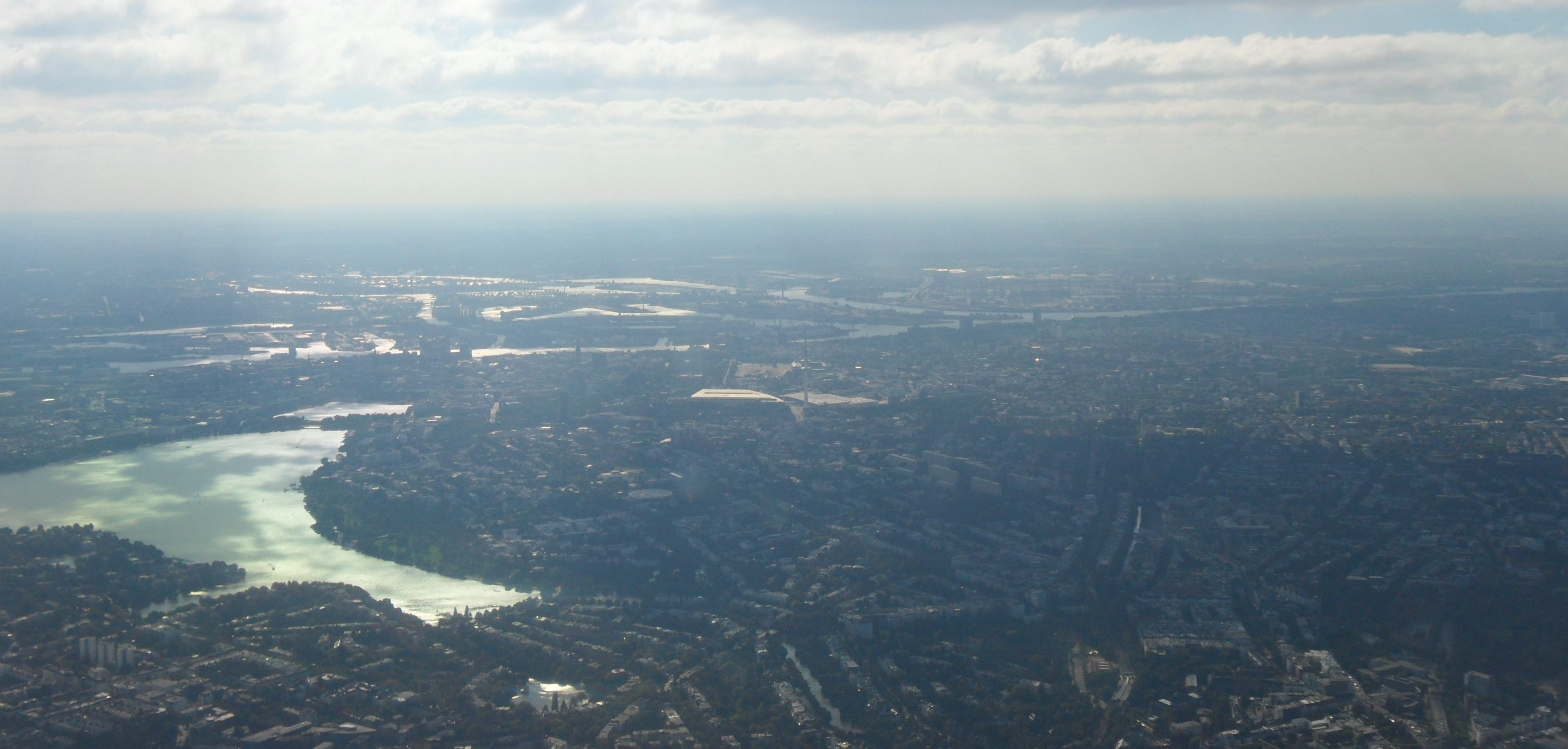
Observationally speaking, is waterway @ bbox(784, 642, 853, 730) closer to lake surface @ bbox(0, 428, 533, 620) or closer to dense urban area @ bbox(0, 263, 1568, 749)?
dense urban area @ bbox(0, 263, 1568, 749)

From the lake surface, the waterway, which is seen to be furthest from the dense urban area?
the lake surface

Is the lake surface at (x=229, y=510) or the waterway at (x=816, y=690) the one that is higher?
the lake surface at (x=229, y=510)

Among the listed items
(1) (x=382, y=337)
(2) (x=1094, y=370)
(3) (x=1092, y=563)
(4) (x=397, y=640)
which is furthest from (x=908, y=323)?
(4) (x=397, y=640)

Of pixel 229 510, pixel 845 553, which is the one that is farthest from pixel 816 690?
pixel 229 510

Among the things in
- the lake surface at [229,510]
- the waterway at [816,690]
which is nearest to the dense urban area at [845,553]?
the waterway at [816,690]

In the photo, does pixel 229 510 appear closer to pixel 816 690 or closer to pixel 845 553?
pixel 845 553

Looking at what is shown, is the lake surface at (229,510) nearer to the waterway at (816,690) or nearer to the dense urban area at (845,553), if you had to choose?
the dense urban area at (845,553)

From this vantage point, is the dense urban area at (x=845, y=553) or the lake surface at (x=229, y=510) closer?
the dense urban area at (x=845, y=553)
